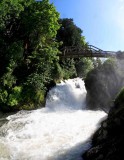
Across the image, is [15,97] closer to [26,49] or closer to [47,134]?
[26,49]

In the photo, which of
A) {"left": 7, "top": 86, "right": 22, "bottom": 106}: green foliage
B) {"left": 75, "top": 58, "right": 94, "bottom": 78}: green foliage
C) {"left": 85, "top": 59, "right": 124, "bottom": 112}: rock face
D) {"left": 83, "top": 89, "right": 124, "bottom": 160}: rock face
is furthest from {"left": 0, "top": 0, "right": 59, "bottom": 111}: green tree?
{"left": 83, "top": 89, "right": 124, "bottom": 160}: rock face

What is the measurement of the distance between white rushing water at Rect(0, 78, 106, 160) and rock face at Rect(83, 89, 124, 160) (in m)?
1.00

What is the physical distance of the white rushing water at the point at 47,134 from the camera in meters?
16.6

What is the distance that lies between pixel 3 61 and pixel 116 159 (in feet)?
65.2

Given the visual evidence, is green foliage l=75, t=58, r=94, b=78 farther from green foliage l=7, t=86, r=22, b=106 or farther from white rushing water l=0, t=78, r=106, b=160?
green foliage l=7, t=86, r=22, b=106

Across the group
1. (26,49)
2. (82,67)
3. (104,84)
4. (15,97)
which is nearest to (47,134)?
(15,97)

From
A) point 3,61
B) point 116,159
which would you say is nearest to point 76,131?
point 116,159

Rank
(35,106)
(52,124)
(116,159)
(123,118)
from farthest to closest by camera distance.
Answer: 1. (35,106)
2. (52,124)
3. (123,118)
4. (116,159)

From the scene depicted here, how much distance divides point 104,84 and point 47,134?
11150mm

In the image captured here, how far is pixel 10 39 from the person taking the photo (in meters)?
32.8

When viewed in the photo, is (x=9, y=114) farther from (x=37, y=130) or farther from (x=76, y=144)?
(x=76, y=144)

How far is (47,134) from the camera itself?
789 inches

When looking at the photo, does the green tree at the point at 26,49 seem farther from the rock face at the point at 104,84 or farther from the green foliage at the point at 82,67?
the green foliage at the point at 82,67

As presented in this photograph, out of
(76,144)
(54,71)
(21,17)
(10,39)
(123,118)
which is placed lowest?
(76,144)
